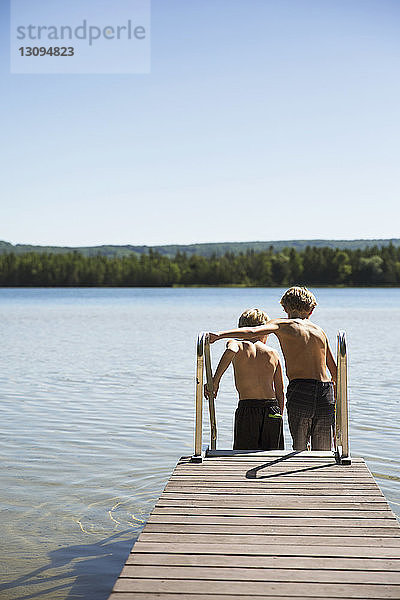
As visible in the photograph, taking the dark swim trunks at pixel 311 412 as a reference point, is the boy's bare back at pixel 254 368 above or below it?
above

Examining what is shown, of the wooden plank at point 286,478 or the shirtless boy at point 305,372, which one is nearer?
the wooden plank at point 286,478

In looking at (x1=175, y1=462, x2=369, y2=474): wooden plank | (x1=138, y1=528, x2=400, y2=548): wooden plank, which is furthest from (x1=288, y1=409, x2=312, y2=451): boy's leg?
(x1=138, y1=528, x2=400, y2=548): wooden plank

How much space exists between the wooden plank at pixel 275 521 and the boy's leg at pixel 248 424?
1627mm

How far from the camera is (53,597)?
15.4 ft

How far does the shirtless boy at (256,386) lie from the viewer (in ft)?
18.9

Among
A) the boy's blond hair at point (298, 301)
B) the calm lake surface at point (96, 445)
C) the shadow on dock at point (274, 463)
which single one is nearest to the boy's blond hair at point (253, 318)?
the boy's blond hair at point (298, 301)

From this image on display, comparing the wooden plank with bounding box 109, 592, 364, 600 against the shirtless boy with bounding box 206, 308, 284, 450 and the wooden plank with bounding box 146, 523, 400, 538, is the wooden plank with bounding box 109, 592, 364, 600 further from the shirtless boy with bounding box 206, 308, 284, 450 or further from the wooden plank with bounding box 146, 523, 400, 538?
the shirtless boy with bounding box 206, 308, 284, 450

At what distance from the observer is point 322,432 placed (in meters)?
5.91

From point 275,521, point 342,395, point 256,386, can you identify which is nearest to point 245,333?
point 256,386

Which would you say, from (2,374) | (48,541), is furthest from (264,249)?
(48,541)

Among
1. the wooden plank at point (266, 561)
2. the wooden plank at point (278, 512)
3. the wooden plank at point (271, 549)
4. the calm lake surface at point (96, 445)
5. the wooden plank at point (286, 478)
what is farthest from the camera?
the calm lake surface at point (96, 445)

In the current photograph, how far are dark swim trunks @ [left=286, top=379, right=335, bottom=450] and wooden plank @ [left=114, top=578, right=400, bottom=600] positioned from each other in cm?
257

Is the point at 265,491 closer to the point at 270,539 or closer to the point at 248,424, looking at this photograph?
the point at 270,539

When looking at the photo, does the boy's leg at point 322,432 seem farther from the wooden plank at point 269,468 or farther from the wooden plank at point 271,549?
the wooden plank at point 271,549
